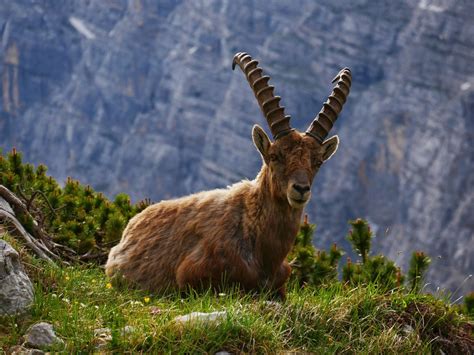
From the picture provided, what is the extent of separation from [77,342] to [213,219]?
3.94 m

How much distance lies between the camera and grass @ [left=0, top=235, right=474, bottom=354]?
6930mm

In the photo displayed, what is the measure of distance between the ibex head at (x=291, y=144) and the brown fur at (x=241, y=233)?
1cm

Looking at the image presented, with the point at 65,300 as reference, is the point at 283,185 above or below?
above

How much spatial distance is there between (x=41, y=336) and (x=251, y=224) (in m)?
3.93

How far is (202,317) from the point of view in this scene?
7.15 m

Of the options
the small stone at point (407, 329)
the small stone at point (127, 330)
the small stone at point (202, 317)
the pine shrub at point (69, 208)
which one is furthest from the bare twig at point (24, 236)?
the small stone at point (407, 329)

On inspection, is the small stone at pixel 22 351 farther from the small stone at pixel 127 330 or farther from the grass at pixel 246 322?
the small stone at pixel 127 330

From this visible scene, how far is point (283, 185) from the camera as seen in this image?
9977mm

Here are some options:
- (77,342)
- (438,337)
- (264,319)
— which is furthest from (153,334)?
(438,337)

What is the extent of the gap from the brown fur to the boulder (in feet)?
9.18

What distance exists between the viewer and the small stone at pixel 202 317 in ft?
23.3

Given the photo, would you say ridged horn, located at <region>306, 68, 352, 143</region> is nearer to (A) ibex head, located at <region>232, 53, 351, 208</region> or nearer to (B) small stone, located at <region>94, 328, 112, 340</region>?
(A) ibex head, located at <region>232, 53, 351, 208</region>

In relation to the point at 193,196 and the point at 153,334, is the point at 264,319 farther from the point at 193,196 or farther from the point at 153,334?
the point at 193,196

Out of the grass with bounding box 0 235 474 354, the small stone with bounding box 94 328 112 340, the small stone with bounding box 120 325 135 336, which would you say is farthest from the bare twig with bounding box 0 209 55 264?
the small stone with bounding box 120 325 135 336
